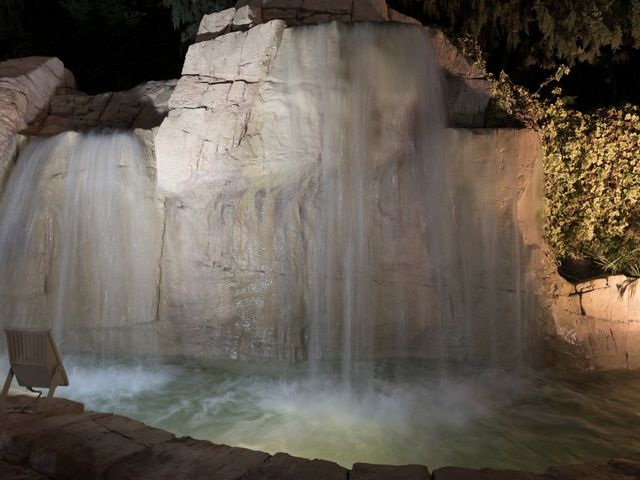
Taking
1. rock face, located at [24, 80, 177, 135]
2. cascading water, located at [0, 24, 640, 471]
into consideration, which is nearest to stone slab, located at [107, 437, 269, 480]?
cascading water, located at [0, 24, 640, 471]

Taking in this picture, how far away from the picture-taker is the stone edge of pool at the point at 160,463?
3154 millimetres

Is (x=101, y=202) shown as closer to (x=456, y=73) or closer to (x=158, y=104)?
(x=158, y=104)

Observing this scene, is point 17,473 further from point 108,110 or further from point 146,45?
point 146,45

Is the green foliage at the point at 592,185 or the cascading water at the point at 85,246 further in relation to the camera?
the green foliage at the point at 592,185

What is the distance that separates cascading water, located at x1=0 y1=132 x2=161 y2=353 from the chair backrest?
2.95 metres

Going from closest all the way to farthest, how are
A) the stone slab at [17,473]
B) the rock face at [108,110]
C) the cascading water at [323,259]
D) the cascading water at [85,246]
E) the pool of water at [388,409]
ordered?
the stone slab at [17,473] < the pool of water at [388,409] < the cascading water at [323,259] < the cascading water at [85,246] < the rock face at [108,110]

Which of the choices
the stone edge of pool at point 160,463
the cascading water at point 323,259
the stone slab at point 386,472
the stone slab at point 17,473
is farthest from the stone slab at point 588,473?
the stone slab at point 17,473

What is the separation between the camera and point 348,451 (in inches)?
177

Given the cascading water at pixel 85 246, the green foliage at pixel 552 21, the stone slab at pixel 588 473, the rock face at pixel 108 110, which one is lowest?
the stone slab at pixel 588 473

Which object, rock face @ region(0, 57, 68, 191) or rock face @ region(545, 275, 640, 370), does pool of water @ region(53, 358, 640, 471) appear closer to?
rock face @ region(545, 275, 640, 370)

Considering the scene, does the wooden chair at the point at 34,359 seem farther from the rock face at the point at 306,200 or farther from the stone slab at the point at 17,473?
the rock face at the point at 306,200

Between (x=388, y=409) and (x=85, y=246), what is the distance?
4.86 meters

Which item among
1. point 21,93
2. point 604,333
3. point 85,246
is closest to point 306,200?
point 85,246

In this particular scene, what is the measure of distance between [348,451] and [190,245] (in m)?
3.84
